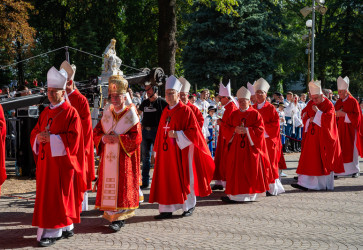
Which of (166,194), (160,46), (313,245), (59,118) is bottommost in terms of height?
(313,245)

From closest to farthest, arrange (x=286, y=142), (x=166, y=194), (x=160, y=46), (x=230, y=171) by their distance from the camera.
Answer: (x=166, y=194) < (x=230, y=171) < (x=160, y=46) < (x=286, y=142)

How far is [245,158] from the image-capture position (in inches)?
349

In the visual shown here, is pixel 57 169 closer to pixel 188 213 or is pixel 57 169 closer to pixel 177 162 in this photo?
pixel 177 162

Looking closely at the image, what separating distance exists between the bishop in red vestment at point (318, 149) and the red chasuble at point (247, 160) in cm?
163

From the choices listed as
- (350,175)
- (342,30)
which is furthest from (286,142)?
(342,30)

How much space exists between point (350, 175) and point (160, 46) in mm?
7333

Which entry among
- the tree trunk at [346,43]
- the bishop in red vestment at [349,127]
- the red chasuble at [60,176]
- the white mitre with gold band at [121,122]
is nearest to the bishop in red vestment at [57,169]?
the red chasuble at [60,176]

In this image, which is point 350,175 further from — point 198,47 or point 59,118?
point 198,47

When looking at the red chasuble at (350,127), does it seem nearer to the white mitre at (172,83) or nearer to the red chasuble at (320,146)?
the red chasuble at (320,146)

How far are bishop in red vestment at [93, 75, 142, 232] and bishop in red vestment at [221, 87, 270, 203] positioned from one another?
2.38 m

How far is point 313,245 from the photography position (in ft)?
20.1

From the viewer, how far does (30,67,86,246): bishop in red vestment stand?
6.08 m

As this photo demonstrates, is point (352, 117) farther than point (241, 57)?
No

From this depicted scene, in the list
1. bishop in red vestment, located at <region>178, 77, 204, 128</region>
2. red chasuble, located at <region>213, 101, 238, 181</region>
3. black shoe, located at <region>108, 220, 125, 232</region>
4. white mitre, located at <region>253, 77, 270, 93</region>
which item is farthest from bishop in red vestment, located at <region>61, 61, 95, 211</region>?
white mitre, located at <region>253, 77, 270, 93</region>
